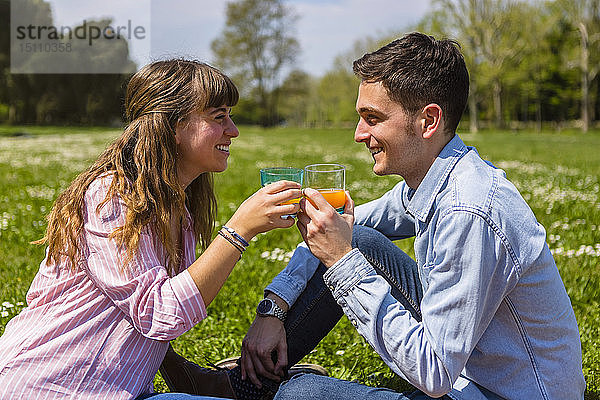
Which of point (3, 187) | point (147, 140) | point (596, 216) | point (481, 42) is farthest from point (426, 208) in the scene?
point (481, 42)

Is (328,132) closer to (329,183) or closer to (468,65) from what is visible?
(468,65)

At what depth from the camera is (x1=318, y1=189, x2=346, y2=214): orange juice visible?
2.62m

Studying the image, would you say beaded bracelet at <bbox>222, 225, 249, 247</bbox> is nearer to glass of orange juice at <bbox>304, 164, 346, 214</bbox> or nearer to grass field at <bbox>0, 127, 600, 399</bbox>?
glass of orange juice at <bbox>304, 164, 346, 214</bbox>

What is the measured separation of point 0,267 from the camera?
17.9 ft

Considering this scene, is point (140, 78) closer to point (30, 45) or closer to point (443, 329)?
point (443, 329)

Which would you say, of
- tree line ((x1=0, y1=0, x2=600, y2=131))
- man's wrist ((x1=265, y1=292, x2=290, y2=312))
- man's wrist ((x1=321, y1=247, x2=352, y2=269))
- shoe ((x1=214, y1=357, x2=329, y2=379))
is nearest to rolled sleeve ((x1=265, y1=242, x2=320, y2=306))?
man's wrist ((x1=265, y1=292, x2=290, y2=312))

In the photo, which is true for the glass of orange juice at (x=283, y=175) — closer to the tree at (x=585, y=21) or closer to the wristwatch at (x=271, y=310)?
the wristwatch at (x=271, y=310)

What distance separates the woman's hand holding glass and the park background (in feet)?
4.47

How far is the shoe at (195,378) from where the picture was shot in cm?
305

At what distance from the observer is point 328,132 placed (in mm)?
44094

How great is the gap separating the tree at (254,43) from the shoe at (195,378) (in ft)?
189

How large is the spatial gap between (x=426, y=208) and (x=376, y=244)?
0.62m

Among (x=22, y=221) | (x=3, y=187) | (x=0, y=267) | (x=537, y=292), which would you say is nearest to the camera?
(x=537, y=292)

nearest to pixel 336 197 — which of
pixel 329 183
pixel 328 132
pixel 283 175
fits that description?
pixel 329 183
